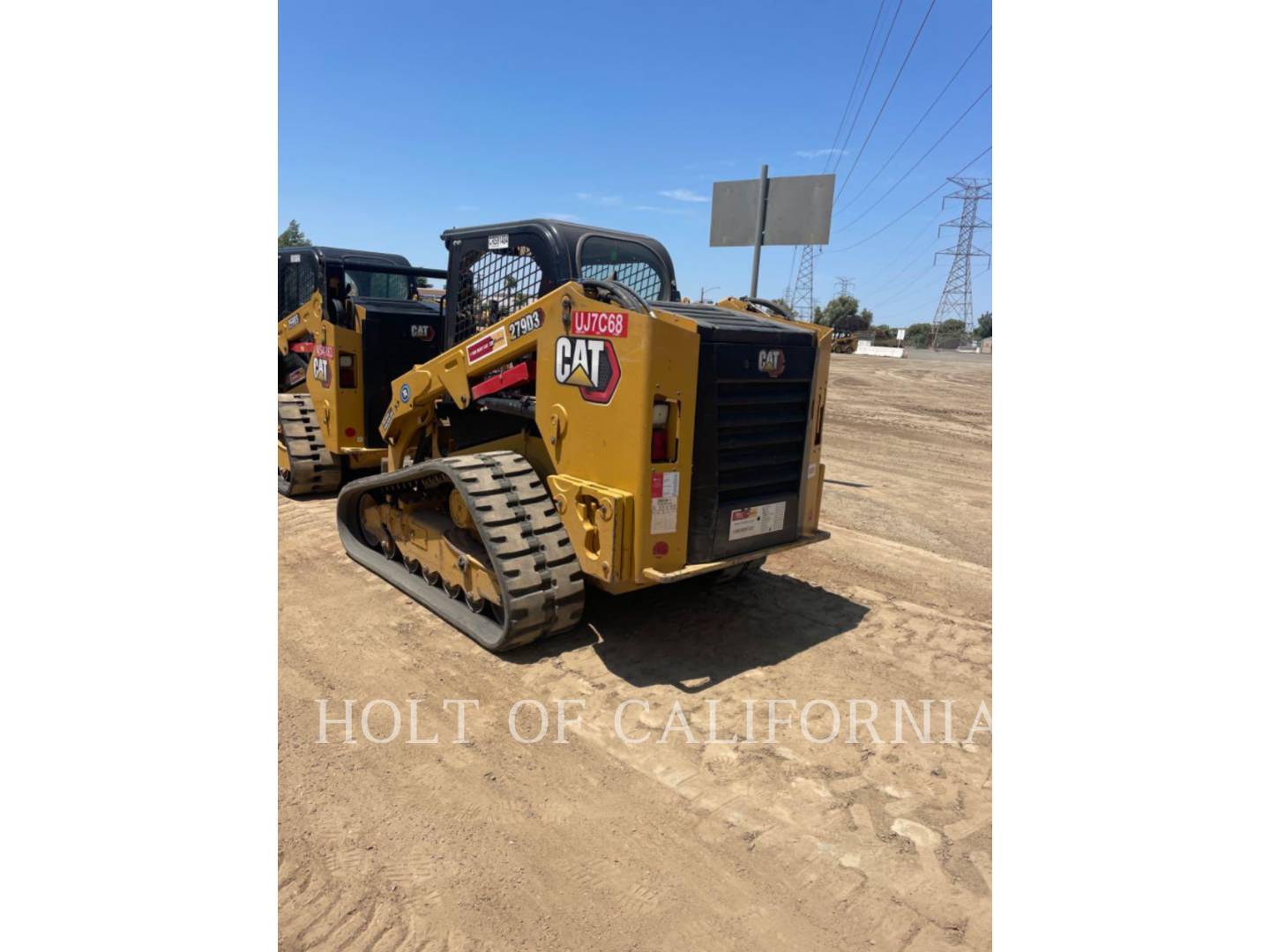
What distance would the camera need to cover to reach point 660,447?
400 centimetres

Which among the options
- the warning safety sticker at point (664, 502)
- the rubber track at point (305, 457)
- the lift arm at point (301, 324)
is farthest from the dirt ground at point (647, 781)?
the lift arm at point (301, 324)

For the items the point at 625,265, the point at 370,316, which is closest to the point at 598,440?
the point at 625,265

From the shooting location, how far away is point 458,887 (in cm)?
264

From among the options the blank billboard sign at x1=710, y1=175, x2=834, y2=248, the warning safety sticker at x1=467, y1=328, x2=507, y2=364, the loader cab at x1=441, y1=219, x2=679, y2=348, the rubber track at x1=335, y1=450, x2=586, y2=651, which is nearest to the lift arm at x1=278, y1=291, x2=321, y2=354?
the loader cab at x1=441, y1=219, x2=679, y2=348

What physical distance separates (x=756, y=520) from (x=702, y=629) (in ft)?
2.69

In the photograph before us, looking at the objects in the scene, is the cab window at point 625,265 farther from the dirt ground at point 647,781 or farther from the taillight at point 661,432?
the dirt ground at point 647,781

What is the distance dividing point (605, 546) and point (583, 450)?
1.83ft

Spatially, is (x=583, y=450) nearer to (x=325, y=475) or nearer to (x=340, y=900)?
(x=340, y=900)

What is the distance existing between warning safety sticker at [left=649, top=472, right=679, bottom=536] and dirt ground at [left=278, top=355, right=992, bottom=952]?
84 cm

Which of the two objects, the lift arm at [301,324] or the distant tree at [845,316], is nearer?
the lift arm at [301,324]

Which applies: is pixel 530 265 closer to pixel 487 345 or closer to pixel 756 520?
pixel 487 345

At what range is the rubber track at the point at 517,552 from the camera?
4.24 meters

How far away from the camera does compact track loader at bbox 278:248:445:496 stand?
755 cm

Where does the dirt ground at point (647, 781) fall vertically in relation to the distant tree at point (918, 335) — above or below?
below
